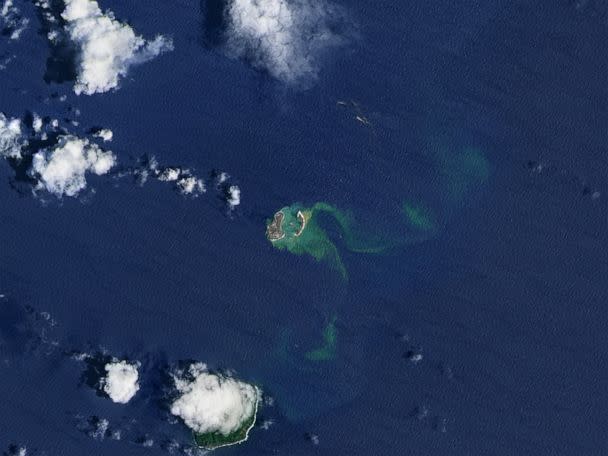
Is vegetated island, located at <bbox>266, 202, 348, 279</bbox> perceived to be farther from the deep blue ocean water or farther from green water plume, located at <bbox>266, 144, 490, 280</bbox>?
the deep blue ocean water

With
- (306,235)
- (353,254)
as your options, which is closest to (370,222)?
(353,254)

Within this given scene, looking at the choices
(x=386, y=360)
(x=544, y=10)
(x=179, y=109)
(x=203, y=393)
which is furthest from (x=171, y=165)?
(x=544, y=10)

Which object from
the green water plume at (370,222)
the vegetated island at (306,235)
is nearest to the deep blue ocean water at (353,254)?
the green water plume at (370,222)

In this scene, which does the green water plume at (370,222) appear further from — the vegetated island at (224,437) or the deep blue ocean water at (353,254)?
the vegetated island at (224,437)

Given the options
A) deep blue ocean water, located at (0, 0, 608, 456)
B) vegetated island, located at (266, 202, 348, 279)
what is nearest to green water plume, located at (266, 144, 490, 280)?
vegetated island, located at (266, 202, 348, 279)

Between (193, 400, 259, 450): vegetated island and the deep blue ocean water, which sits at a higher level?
the deep blue ocean water

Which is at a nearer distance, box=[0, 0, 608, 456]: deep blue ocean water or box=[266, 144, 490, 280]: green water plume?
box=[0, 0, 608, 456]: deep blue ocean water

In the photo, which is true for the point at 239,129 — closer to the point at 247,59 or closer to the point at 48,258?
the point at 247,59

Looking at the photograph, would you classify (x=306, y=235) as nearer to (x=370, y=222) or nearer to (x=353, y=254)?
(x=353, y=254)
